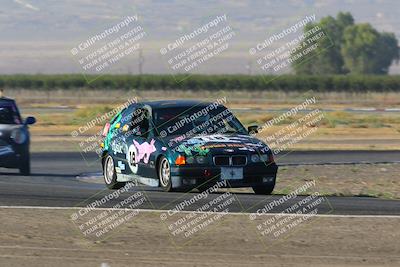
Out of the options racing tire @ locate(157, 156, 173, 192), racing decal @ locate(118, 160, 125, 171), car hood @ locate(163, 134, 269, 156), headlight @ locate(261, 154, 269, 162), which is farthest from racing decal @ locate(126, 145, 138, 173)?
headlight @ locate(261, 154, 269, 162)

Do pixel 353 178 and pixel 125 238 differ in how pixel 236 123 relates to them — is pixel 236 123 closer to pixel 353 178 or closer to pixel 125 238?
pixel 353 178

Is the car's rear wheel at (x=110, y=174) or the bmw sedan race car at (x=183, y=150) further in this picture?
the car's rear wheel at (x=110, y=174)

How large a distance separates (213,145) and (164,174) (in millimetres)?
947

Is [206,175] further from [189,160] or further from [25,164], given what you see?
[25,164]

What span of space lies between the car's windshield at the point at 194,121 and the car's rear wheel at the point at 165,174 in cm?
61

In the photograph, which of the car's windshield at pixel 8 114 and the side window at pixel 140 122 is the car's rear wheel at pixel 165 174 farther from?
the car's windshield at pixel 8 114

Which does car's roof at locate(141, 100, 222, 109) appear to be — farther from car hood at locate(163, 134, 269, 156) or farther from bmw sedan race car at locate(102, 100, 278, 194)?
car hood at locate(163, 134, 269, 156)

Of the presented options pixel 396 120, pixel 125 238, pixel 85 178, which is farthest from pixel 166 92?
pixel 125 238

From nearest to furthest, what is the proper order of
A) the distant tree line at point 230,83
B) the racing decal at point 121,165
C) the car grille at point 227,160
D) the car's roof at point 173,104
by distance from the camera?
the car grille at point 227,160 → the car's roof at point 173,104 → the racing decal at point 121,165 → the distant tree line at point 230,83

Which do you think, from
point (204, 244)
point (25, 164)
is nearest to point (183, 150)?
point (204, 244)

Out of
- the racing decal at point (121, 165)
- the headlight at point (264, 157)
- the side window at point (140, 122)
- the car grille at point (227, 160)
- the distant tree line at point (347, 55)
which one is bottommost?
the distant tree line at point (347, 55)

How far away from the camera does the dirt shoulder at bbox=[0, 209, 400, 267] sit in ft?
35.3

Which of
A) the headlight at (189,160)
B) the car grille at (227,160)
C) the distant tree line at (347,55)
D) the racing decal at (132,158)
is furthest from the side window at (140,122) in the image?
the distant tree line at (347,55)

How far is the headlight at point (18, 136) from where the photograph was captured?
2195 centimetres
